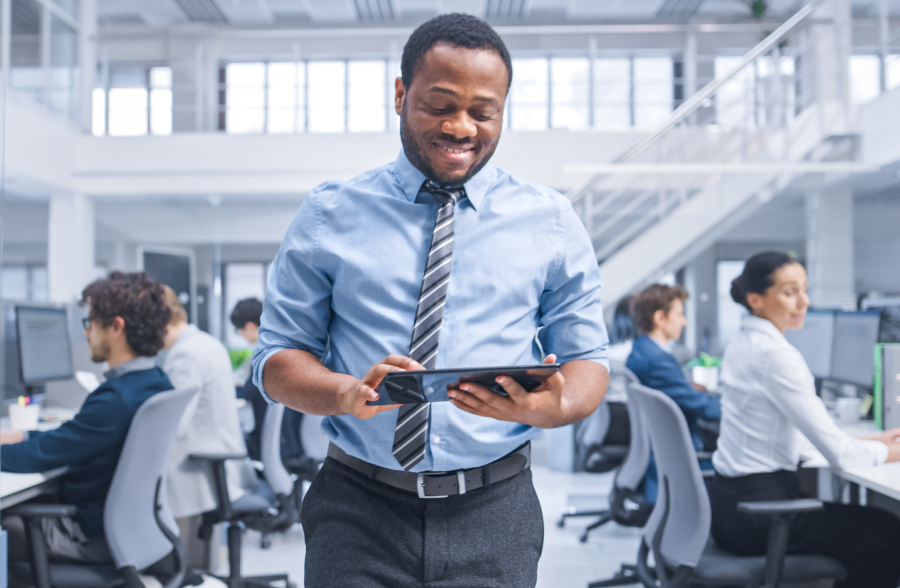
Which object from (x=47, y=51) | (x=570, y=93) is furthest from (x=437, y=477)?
(x=570, y=93)

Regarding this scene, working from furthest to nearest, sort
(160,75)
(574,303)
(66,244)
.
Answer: (160,75) < (66,244) < (574,303)

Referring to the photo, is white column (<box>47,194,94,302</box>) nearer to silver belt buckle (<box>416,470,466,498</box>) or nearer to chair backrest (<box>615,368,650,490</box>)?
chair backrest (<box>615,368,650,490</box>)

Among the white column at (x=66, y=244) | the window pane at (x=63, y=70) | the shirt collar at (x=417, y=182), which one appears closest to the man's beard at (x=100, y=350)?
the shirt collar at (x=417, y=182)

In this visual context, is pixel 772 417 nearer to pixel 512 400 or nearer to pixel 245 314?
pixel 512 400

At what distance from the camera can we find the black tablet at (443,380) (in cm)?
70

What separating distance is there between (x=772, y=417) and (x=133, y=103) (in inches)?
322

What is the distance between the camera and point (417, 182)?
0.99 m

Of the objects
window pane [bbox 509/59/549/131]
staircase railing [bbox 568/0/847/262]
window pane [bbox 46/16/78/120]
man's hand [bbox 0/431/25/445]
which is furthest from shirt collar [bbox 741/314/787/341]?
window pane [bbox 46/16/78/120]

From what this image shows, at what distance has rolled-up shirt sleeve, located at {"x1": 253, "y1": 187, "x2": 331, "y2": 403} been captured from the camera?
95 centimetres

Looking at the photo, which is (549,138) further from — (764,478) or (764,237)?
(764,478)

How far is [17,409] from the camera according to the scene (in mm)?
2566

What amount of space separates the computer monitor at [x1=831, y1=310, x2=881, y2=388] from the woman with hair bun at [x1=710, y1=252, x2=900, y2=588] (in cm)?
88

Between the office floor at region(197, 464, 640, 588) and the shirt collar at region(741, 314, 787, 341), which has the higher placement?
the shirt collar at region(741, 314, 787, 341)

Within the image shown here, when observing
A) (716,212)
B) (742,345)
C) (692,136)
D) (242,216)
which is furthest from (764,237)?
(242,216)
